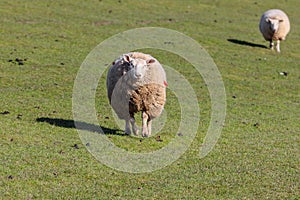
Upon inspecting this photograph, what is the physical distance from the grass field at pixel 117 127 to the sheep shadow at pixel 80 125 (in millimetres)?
28

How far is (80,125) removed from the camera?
559 inches

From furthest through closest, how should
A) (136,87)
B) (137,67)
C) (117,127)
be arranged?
1. (117,127)
2. (136,87)
3. (137,67)

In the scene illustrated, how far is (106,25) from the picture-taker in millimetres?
30078

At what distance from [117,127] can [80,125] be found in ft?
3.10

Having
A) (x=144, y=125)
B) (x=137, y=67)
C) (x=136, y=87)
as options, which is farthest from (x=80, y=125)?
(x=137, y=67)

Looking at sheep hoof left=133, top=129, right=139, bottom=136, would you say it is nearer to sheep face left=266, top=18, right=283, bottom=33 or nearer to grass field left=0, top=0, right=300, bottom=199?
grass field left=0, top=0, right=300, bottom=199

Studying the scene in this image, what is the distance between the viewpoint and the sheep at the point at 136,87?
41.7ft

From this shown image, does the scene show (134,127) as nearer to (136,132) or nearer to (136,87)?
(136,132)

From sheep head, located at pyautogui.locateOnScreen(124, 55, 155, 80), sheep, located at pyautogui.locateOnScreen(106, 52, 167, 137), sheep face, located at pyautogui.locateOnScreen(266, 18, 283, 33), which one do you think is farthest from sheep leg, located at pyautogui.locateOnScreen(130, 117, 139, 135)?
sheep face, located at pyautogui.locateOnScreen(266, 18, 283, 33)

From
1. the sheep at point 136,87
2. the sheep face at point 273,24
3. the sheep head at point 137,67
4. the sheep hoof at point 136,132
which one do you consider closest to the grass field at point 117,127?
the sheep hoof at point 136,132

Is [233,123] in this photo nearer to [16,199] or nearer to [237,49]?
[16,199]

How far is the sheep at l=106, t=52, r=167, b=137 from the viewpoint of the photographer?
12695mm

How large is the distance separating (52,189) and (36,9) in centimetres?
2341

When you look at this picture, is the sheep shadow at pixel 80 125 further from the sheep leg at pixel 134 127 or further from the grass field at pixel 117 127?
the sheep leg at pixel 134 127
